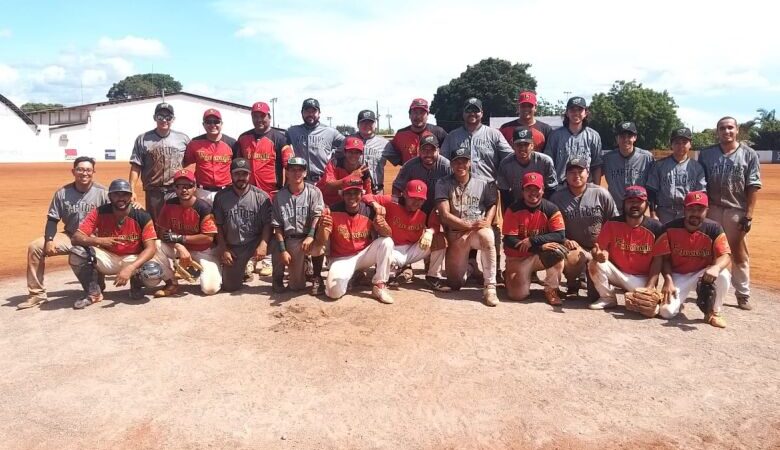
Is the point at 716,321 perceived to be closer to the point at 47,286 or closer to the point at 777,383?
the point at 777,383

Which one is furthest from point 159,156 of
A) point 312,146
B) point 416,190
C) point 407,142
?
point 416,190

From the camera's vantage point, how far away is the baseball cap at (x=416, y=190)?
7031 millimetres

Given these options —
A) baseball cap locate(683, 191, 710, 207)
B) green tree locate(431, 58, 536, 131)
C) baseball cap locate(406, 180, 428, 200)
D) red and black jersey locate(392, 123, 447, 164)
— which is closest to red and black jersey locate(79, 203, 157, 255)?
baseball cap locate(406, 180, 428, 200)

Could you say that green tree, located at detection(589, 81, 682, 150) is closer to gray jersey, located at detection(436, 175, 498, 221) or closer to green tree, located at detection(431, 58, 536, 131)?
green tree, located at detection(431, 58, 536, 131)

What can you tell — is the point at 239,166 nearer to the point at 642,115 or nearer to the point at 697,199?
the point at 697,199

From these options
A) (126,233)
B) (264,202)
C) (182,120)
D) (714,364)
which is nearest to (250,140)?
(264,202)

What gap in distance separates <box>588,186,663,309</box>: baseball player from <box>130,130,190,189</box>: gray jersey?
222 inches

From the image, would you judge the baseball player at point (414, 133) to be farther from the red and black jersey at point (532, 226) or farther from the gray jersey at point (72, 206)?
the gray jersey at point (72, 206)

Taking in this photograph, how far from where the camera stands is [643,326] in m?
5.81

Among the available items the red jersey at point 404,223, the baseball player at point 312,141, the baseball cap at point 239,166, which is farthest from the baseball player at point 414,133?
the baseball cap at point 239,166

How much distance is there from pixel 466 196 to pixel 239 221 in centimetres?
289

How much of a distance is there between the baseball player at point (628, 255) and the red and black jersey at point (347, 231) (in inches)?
109

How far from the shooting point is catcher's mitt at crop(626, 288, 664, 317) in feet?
19.6

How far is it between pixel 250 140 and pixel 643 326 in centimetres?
547
